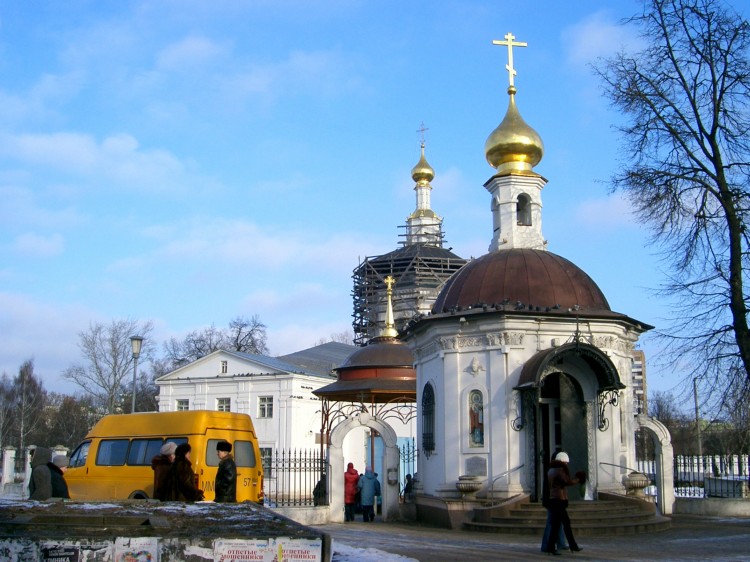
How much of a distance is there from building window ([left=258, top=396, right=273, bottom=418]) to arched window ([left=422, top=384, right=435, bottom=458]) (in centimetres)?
2458

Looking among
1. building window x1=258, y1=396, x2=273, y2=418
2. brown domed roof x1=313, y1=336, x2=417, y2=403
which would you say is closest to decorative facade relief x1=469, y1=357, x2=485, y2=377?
brown domed roof x1=313, y1=336, x2=417, y2=403

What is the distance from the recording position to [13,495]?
2909 centimetres

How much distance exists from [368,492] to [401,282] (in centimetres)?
3221

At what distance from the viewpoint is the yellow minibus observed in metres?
16.5

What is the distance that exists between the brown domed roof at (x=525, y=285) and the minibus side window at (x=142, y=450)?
7153 mm

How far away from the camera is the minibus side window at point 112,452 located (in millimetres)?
17688

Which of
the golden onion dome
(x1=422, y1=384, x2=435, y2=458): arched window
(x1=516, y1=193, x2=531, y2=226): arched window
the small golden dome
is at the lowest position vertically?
(x1=422, y1=384, x2=435, y2=458): arched window

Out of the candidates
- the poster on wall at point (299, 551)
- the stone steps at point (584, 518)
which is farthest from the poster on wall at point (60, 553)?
the stone steps at point (584, 518)

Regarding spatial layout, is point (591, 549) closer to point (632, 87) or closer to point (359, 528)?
point (359, 528)

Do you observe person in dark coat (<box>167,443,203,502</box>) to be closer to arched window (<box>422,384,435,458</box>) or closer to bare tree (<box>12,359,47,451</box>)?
arched window (<box>422,384,435,458</box>)

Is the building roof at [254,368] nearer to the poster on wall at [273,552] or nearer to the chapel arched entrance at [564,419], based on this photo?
the chapel arched entrance at [564,419]

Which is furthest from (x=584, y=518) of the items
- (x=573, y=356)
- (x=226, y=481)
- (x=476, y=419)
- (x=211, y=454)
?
(x=226, y=481)

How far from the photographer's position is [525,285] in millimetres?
18797

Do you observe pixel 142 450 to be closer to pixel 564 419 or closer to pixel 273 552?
pixel 564 419
